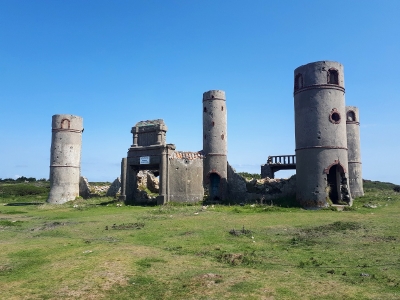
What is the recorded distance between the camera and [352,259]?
Answer: 8734 millimetres

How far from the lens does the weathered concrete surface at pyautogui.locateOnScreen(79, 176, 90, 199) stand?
3444 centimetres

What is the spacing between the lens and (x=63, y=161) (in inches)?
1324

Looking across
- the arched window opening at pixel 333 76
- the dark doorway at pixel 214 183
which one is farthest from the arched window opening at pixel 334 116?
the dark doorway at pixel 214 183

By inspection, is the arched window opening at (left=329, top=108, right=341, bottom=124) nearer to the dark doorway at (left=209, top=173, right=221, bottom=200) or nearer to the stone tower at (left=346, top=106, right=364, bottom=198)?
the dark doorway at (left=209, top=173, right=221, bottom=200)

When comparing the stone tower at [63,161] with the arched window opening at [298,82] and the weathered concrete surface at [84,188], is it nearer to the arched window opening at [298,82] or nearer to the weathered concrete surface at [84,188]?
the weathered concrete surface at [84,188]

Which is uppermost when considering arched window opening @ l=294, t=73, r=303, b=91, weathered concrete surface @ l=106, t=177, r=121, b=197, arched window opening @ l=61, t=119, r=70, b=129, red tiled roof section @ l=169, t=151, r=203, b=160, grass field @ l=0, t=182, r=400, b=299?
arched window opening @ l=294, t=73, r=303, b=91

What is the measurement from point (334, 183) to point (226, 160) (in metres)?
9.02

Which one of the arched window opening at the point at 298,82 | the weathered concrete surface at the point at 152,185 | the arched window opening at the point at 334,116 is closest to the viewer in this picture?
the arched window opening at the point at 334,116

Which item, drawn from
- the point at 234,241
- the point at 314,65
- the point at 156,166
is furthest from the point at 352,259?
the point at 156,166

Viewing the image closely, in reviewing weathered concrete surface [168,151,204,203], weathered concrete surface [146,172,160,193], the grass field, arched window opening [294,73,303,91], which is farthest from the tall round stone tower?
the grass field

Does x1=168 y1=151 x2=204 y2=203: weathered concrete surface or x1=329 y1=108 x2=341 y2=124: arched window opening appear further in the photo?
x1=168 y1=151 x2=204 y2=203: weathered concrete surface

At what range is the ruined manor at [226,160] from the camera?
849 inches

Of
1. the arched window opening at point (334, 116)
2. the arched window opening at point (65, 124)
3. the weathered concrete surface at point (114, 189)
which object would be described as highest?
the arched window opening at point (65, 124)

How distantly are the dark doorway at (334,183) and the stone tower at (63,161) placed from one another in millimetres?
22586
